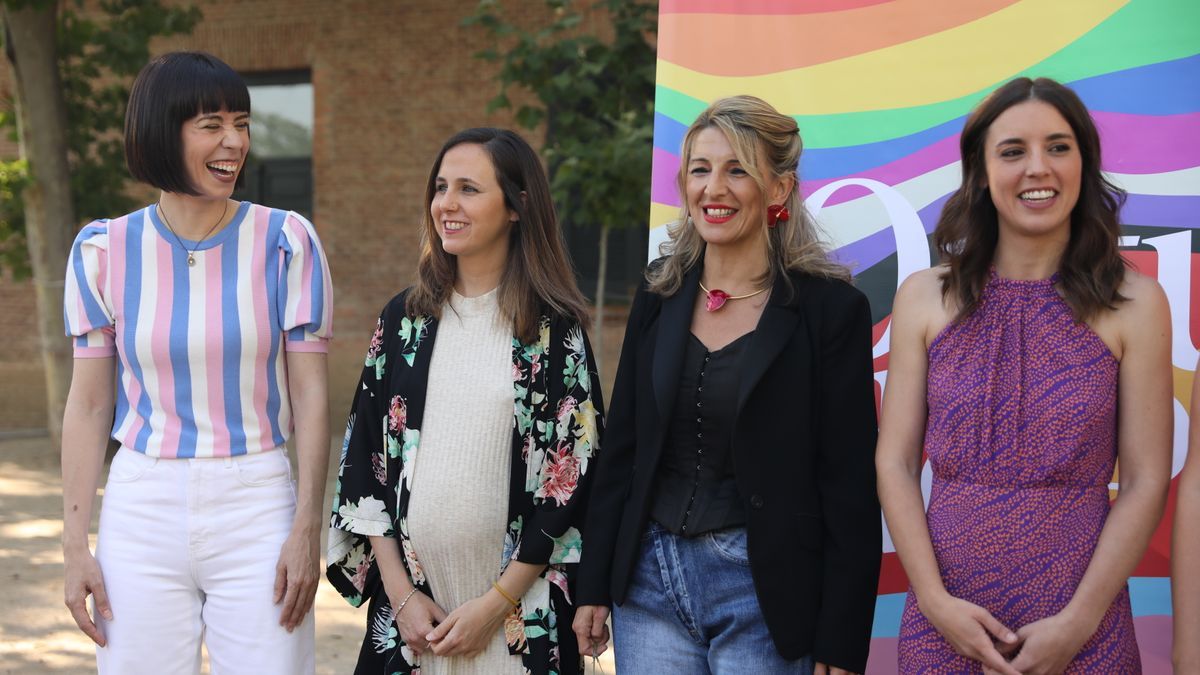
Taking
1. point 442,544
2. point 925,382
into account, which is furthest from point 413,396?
point 925,382

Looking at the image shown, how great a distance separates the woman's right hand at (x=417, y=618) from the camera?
2590 millimetres

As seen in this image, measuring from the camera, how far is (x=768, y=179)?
8.00ft

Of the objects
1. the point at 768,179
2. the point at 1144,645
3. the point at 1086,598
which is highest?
the point at 768,179

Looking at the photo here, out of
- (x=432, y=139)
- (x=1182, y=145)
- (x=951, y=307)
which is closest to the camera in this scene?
(x=951, y=307)

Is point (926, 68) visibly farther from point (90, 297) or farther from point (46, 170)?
point (46, 170)

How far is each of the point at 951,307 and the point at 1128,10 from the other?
1.24m

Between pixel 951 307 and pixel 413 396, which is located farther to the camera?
pixel 413 396

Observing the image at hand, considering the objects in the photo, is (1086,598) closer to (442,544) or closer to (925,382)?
(925,382)

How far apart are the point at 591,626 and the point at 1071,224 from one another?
1.33 metres

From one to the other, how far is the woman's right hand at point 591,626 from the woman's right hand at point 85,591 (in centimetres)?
106

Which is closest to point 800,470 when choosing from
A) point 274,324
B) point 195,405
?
point 274,324

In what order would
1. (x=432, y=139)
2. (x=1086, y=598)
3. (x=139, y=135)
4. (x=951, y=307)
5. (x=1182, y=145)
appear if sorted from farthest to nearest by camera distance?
(x=432, y=139) → (x=1182, y=145) → (x=139, y=135) → (x=951, y=307) → (x=1086, y=598)

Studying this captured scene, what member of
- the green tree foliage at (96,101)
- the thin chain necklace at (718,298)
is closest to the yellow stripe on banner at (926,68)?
the thin chain necklace at (718,298)

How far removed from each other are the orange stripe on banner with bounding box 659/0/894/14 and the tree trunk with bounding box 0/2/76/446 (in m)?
7.63
